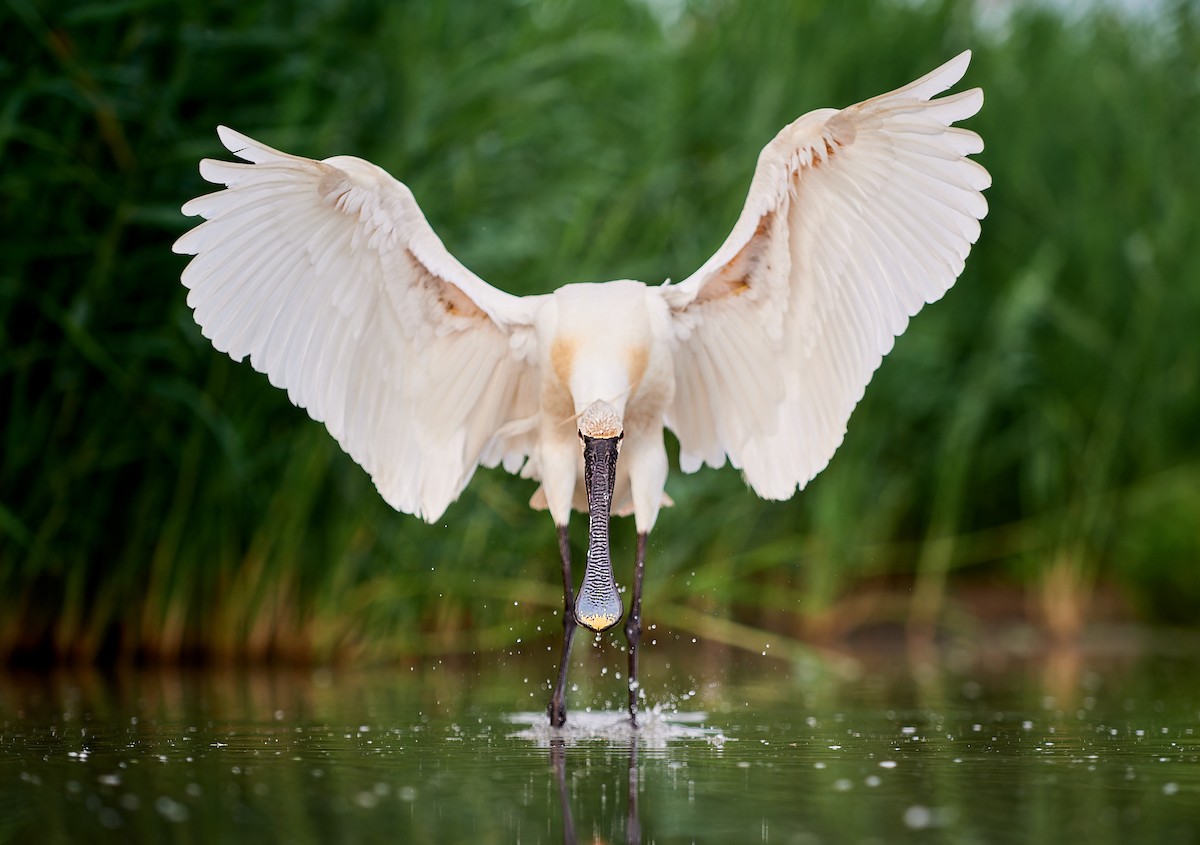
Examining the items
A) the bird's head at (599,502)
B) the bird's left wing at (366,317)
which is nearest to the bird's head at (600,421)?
the bird's head at (599,502)

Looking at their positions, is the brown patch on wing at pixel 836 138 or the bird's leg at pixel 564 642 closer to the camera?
the brown patch on wing at pixel 836 138

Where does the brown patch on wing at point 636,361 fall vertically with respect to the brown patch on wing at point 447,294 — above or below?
below

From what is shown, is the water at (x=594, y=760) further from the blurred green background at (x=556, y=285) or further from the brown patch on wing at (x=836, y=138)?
the brown patch on wing at (x=836, y=138)

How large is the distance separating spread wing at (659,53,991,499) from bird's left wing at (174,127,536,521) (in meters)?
0.62

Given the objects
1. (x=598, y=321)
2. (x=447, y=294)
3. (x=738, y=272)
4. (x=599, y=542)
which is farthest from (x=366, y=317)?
(x=738, y=272)

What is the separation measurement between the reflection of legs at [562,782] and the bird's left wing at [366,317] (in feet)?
4.35

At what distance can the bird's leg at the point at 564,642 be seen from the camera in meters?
5.53

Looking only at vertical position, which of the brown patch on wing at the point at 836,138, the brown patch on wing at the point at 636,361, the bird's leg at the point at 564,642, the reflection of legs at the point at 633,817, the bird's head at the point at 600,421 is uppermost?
the brown patch on wing at the point at 836,138

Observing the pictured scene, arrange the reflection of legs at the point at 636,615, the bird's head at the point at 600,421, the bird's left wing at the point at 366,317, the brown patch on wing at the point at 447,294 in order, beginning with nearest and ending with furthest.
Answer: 1. the bird's head at the point at 600,421
2. the bird's left wing at the point at 366,317
3. the brown patch on wing at the point at 447,294
4. the reflection of legs at the point at 636,615

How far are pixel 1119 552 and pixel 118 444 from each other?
19.0ft

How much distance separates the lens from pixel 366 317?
5879 millimetres

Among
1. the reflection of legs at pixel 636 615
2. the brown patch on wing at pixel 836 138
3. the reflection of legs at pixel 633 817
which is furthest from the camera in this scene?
the reflection of legs at pixel 636 615

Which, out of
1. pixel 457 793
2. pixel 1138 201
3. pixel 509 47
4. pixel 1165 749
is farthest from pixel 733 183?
pixel 457 793

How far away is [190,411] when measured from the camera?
22.9 ft
